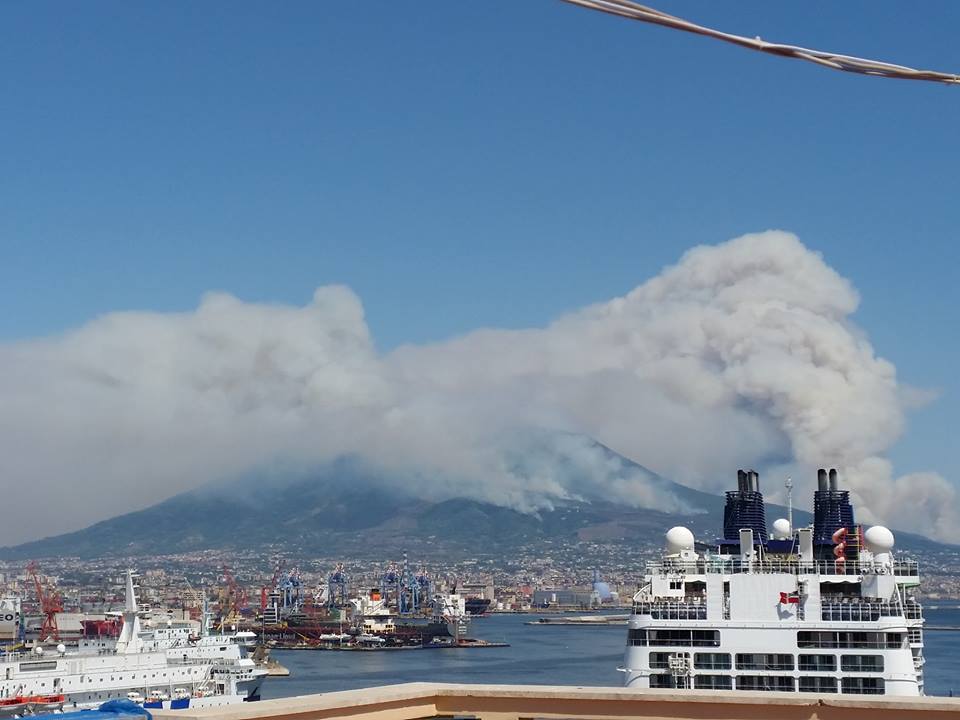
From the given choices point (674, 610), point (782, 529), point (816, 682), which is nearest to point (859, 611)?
point (816, 682)

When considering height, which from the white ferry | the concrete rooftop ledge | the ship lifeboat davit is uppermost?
the ship lifeboat davit

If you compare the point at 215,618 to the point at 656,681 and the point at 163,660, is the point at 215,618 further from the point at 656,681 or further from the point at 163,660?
the point at 656,681

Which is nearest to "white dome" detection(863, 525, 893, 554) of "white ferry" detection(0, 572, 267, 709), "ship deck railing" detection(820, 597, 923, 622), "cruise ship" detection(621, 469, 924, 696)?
"cruise ship" detection(621, 469, 924, 696)

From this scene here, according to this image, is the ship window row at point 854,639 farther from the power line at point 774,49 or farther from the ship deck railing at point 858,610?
the power line at point 774,49

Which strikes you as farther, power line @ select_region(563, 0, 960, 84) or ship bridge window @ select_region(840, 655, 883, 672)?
ship bridge window @ select_region(840, 655, 883, 672)

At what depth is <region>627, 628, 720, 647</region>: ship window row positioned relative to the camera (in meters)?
24.9

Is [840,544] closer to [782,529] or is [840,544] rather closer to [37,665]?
[782,529]

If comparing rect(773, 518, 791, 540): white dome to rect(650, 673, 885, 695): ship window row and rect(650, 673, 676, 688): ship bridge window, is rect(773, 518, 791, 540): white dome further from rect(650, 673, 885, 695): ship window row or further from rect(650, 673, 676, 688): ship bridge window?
rect(650, 673, 676, 688): ship bridge window

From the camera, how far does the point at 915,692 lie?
79.6 ft

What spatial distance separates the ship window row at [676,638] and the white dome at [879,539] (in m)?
4.97

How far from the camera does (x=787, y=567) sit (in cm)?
2572

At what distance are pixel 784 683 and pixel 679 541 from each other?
174 inches

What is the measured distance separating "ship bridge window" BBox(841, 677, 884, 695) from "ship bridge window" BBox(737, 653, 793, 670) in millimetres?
1025

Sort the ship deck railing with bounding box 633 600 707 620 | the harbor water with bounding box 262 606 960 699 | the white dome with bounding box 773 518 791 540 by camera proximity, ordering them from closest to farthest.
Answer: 1. the ship deck railing with bounding box 633 600 707 620
2. the white dome with bounding box 773 518 791 540
3. the harbor water with bounding box 262 606 960 699
